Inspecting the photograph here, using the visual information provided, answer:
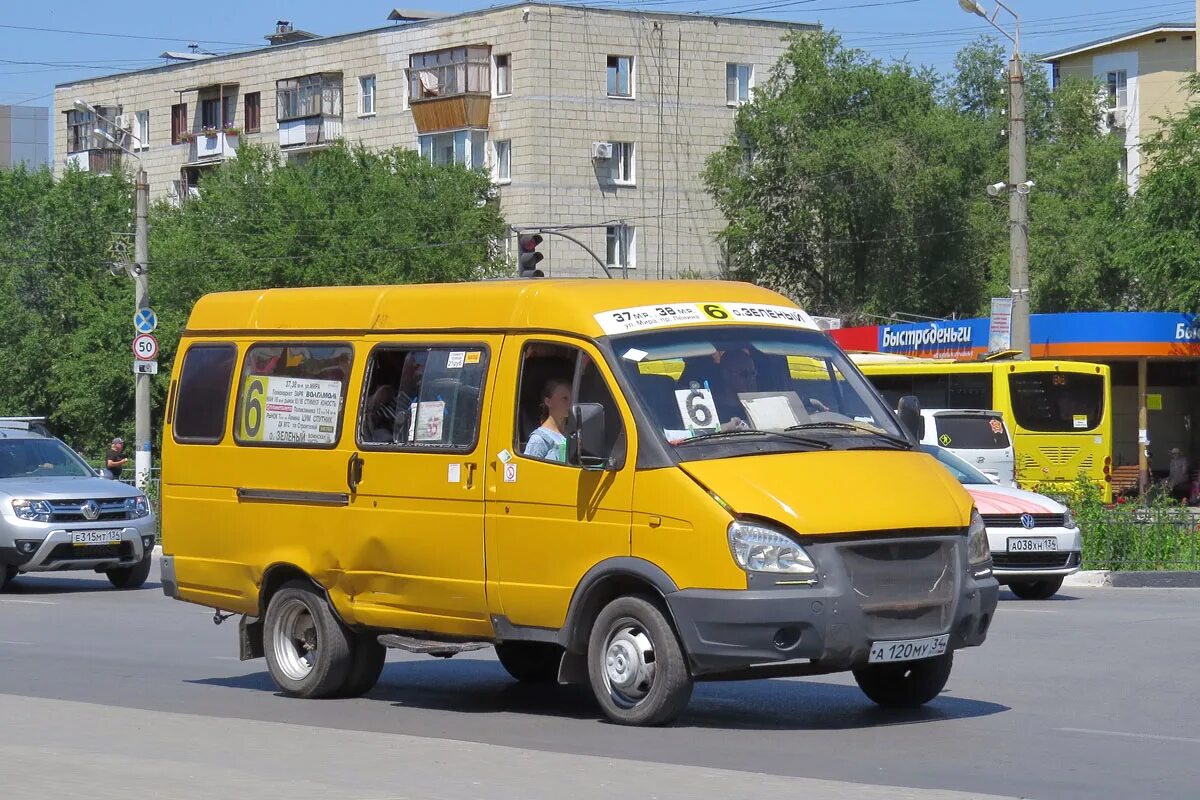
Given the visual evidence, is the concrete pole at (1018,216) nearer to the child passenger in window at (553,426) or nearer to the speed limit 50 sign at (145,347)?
the speed limit 50 sign at (145,347)

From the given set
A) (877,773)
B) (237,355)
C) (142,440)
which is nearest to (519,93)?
(142,440)

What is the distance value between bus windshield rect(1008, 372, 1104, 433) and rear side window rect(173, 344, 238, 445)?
84.7 feet

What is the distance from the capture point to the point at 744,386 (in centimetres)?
1059

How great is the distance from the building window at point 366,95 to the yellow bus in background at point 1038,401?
3886cm

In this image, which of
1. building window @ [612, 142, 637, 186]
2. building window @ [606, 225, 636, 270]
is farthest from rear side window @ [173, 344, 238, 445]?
building window @ [612, 142, 637, 186]

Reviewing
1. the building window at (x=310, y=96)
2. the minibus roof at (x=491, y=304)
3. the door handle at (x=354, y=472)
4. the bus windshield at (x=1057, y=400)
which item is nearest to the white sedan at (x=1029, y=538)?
the minibus roof at (x=491, y=304)

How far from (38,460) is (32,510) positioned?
59.1 inches

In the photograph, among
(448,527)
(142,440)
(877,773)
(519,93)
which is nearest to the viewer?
(877,773)

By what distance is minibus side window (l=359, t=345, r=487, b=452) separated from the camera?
11.2 meters

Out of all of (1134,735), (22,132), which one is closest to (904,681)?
(1134,735)

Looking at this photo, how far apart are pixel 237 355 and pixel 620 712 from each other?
3.85m

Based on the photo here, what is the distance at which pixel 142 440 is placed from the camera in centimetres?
3744

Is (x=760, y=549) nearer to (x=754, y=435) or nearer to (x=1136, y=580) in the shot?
(x=754, y=435)

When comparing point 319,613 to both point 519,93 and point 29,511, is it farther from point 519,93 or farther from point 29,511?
point 519,93
